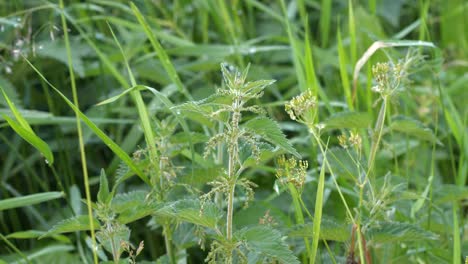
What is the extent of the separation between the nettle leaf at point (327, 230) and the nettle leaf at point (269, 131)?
20cm

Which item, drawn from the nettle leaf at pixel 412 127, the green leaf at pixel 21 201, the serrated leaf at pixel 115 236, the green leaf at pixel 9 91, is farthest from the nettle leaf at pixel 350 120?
the green leaf at pixel 9 91

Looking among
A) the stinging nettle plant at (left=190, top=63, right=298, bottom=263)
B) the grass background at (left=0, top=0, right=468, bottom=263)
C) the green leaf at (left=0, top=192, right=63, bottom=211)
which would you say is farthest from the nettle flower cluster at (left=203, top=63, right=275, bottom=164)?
the green leaf at (left=0, top=192, right=63, bottom=211)

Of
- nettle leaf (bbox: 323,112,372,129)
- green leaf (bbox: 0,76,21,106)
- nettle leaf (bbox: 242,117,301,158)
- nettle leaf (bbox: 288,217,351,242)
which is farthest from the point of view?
green leaf (bbox: 0,76,21,106)

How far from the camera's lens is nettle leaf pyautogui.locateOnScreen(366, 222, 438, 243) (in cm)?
146

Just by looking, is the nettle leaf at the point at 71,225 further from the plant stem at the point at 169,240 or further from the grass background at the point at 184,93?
the grass background at the point at 184,93

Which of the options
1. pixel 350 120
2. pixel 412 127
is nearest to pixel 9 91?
pixel 350 120

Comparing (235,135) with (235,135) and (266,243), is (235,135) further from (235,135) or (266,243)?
(266,243)

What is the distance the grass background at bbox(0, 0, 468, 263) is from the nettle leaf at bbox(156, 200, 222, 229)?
0.34 m

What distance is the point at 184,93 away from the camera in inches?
72.4

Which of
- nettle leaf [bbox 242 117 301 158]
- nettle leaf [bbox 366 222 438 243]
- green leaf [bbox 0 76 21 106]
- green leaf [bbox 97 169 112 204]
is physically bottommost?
nettle leaf [bbox 366 222 438 243]

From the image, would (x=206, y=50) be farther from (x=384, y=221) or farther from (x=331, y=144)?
(x=384, y=221)

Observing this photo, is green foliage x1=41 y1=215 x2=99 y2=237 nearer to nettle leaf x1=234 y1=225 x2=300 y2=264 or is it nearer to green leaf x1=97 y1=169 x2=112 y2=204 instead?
green leaf x1=97 y1=169 x2=112 y2=204

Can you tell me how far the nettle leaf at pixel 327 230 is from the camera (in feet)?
4.76

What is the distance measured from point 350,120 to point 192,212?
0.47m
